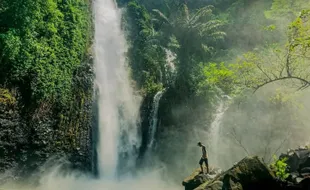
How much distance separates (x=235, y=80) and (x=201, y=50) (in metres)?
11.7

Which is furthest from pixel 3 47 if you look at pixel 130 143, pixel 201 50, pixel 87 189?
pixel 201 50

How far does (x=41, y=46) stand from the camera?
14656mm

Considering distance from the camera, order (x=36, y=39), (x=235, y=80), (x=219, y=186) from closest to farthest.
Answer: (x=219, y=186), (x=235, y=80), (x=36, y=39)

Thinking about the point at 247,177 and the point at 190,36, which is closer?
the point at 247,177

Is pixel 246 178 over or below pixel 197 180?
below

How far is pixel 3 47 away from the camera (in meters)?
12.8

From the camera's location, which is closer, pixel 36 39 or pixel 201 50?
pixel 36 39

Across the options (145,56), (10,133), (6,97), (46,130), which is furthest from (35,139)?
(145,56)

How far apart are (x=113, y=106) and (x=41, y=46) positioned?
566cm

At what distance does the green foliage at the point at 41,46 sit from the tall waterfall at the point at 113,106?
223cm

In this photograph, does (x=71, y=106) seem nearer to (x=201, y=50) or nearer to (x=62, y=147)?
(x=62, y=147)

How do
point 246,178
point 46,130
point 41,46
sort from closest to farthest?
point 246,178
point 46,130
point 41,46

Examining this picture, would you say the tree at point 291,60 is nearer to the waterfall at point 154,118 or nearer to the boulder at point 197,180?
the boulder at point 197,180

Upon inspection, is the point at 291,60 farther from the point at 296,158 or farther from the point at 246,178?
the point at 246,178
